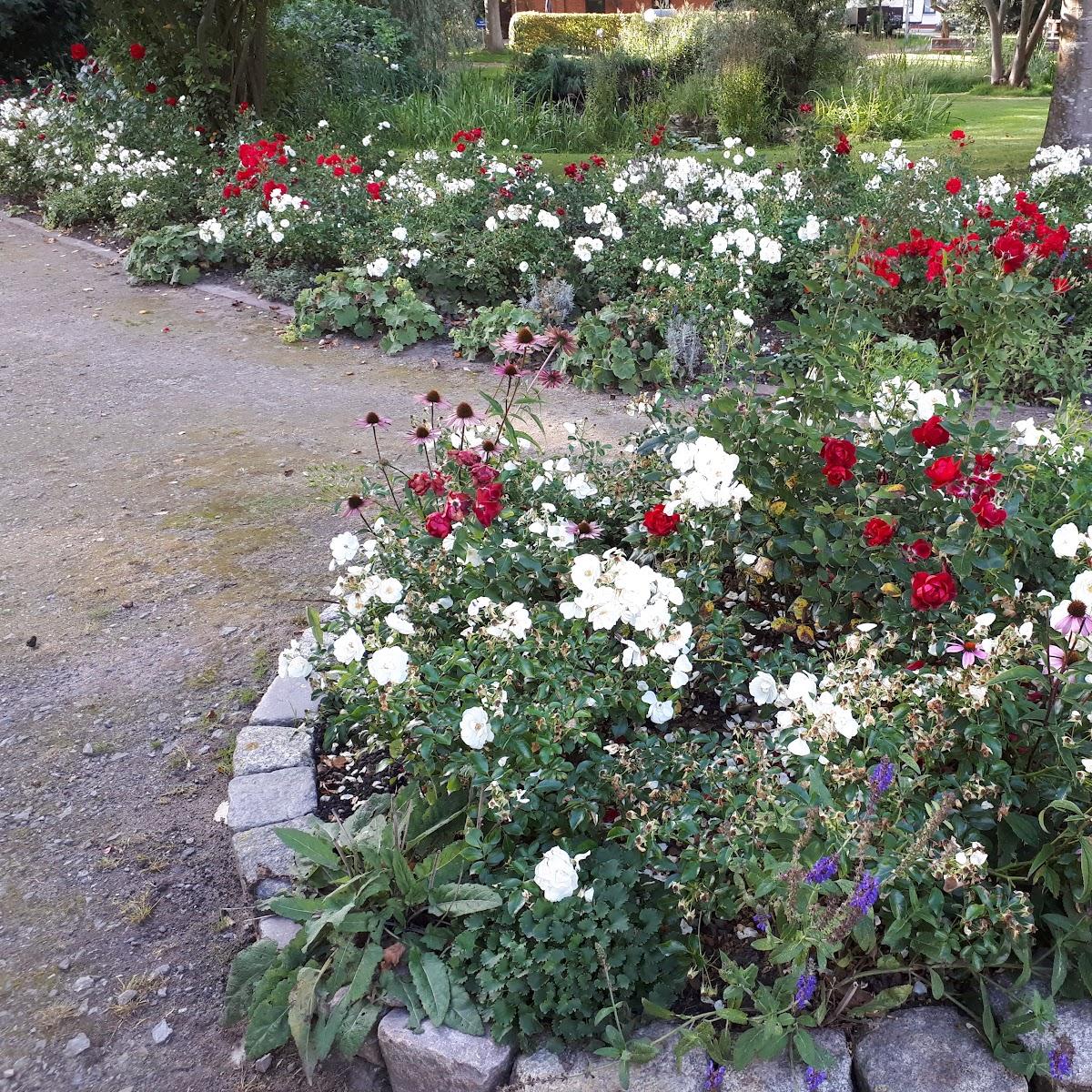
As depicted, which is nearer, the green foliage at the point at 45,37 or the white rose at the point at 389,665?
the white rose at the point at 389,665

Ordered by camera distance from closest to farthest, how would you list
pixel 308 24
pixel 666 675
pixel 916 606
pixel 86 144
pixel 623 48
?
pixel 916 606, pixel 666 675, pixel 86 144, pixel 308 24, pixel 623 48

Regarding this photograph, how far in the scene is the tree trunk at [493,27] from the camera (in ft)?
91.5

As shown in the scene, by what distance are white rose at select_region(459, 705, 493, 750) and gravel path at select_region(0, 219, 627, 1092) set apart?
71 centimetres

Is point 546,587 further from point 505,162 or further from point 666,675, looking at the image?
point 505,162

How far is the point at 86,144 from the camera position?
8742 millimetres

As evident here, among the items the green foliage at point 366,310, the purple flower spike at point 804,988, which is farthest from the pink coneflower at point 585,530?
the green foliage at point 366,310

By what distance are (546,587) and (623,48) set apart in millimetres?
16748

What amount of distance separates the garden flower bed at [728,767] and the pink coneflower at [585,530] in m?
0.12

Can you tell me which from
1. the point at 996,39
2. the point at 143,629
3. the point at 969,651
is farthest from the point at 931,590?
the point at 996,39

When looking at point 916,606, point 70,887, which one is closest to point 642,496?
point 916,606

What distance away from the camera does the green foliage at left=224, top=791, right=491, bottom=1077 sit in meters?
1.89

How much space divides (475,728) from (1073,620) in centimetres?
109

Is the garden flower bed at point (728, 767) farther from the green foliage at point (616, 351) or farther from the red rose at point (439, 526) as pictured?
the green foliage at point (616, 351)

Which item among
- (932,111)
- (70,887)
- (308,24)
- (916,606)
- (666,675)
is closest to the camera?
(916,606)
